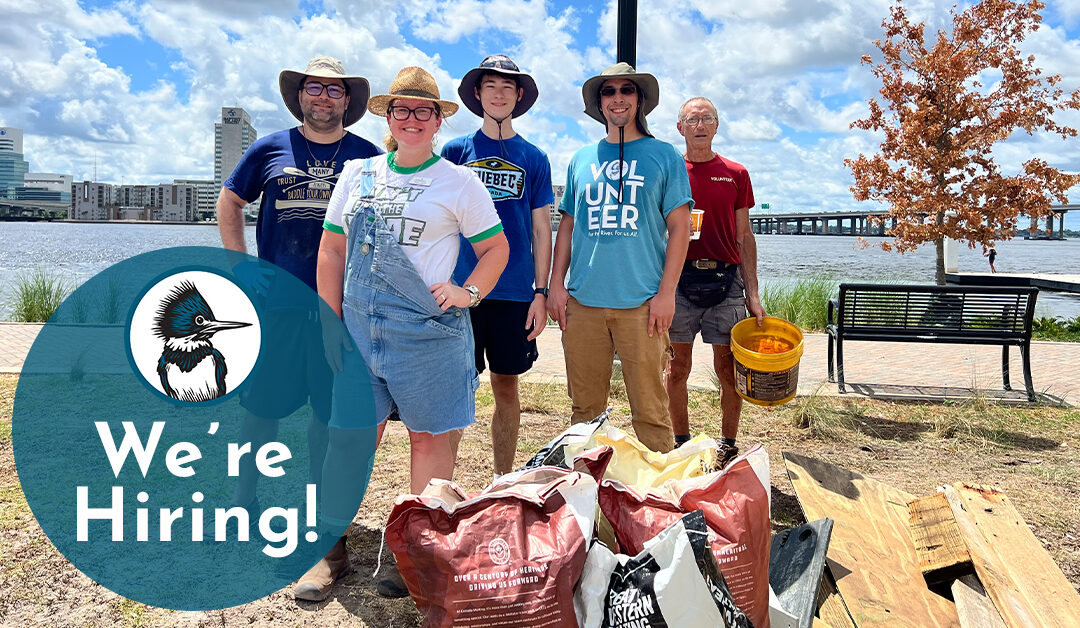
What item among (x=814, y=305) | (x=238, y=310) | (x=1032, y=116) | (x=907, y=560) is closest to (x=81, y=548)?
(x=238, y=310)

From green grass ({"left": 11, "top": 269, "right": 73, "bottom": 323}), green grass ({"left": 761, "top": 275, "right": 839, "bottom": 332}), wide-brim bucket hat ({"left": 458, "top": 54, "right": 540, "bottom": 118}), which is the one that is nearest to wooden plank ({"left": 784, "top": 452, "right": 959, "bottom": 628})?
wide-brim bucket hat ({"left": 458, "top": 54, "right": 540, "bottom": 118})

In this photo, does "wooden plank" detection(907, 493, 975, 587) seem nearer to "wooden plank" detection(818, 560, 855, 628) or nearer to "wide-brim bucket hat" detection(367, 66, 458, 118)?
"wooden plank" detection(818, 560, 855, 628)

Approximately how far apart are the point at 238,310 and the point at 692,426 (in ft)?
12.1

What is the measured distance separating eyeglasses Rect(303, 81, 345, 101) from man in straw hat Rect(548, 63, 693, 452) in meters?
1.30

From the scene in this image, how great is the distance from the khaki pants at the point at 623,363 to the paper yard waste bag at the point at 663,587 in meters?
1.58

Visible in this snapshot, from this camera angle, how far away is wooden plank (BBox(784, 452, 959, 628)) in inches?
113

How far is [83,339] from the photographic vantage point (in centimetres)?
901

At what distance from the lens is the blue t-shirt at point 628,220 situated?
3859mm

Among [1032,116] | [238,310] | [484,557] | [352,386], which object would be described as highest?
[1032,116]

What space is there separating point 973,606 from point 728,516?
1.15 metres

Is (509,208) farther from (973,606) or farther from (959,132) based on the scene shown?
(959,132)

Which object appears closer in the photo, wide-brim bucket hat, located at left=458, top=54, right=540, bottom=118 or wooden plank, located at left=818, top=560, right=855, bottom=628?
wooden plank, located at left=818, top=560, right=855, bottom=628

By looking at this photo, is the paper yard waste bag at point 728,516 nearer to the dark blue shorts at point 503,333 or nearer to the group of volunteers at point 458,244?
the group of volunteers at point 458,244

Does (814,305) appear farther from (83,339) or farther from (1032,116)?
(83,339)
